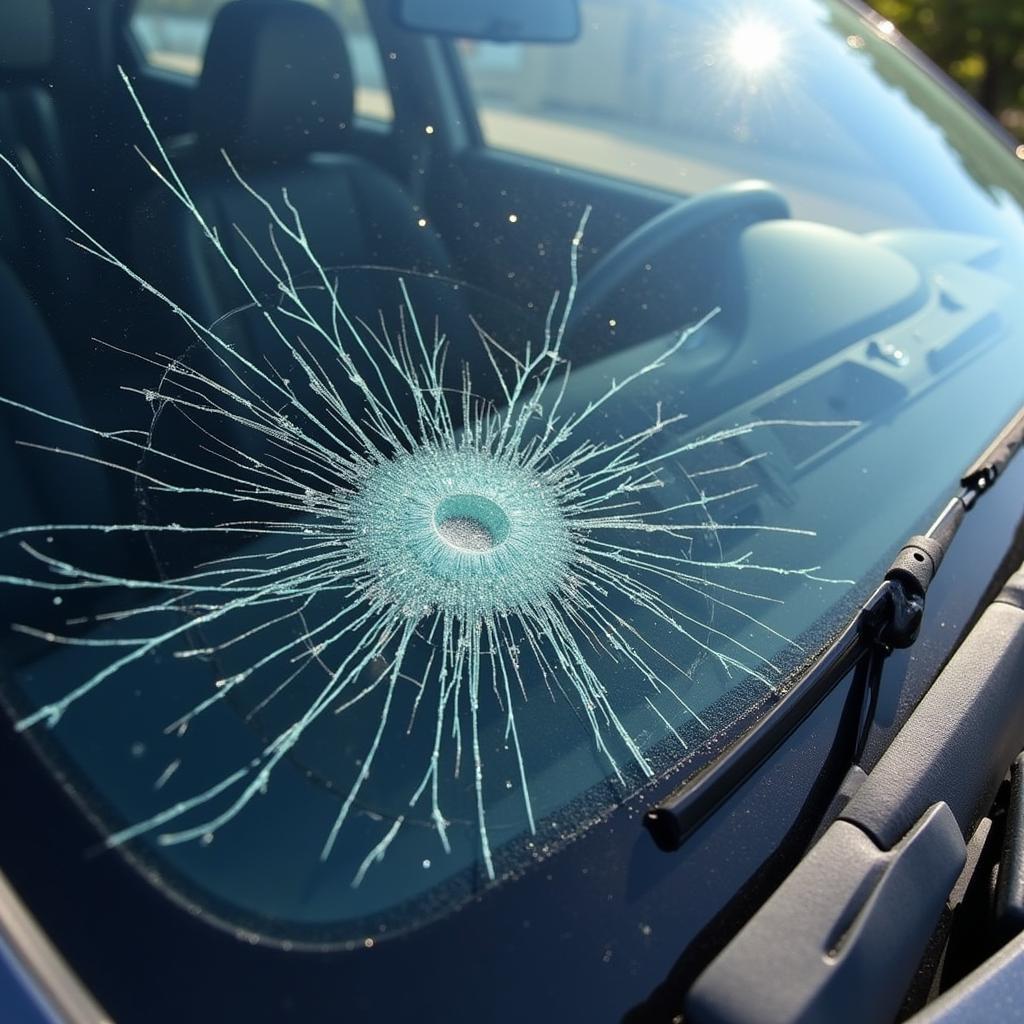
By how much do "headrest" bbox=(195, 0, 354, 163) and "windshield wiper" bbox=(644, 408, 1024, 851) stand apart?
40.6 inches

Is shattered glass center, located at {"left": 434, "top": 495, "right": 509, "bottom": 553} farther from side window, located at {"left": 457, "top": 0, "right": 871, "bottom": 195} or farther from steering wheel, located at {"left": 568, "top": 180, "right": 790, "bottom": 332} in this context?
side window, located at {"left": 457, "top": 0, "right": 871, "bottom": 195}

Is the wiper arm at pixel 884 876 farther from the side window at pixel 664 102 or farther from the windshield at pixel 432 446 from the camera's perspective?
the side window at pixel 664 102

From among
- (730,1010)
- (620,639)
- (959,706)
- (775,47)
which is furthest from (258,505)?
(775,47)

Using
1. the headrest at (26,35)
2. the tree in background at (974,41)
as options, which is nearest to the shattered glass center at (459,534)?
the headrest at (26,35)

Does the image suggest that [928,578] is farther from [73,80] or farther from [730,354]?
[73,80]

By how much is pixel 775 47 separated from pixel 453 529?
1417mm

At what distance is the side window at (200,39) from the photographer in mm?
1778

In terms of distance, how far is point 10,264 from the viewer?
123 cm

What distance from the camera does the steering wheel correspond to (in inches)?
60.4

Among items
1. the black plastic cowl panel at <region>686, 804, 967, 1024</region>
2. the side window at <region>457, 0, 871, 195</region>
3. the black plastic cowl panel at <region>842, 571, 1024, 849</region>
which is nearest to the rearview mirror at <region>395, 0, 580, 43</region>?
the side window at <region>457, 0, 871, 195</region>

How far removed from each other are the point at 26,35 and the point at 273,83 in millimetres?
352

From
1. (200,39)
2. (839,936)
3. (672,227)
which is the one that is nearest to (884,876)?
(839,936)

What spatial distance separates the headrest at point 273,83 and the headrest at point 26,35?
0.21 meters

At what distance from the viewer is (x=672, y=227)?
1.70 metres
